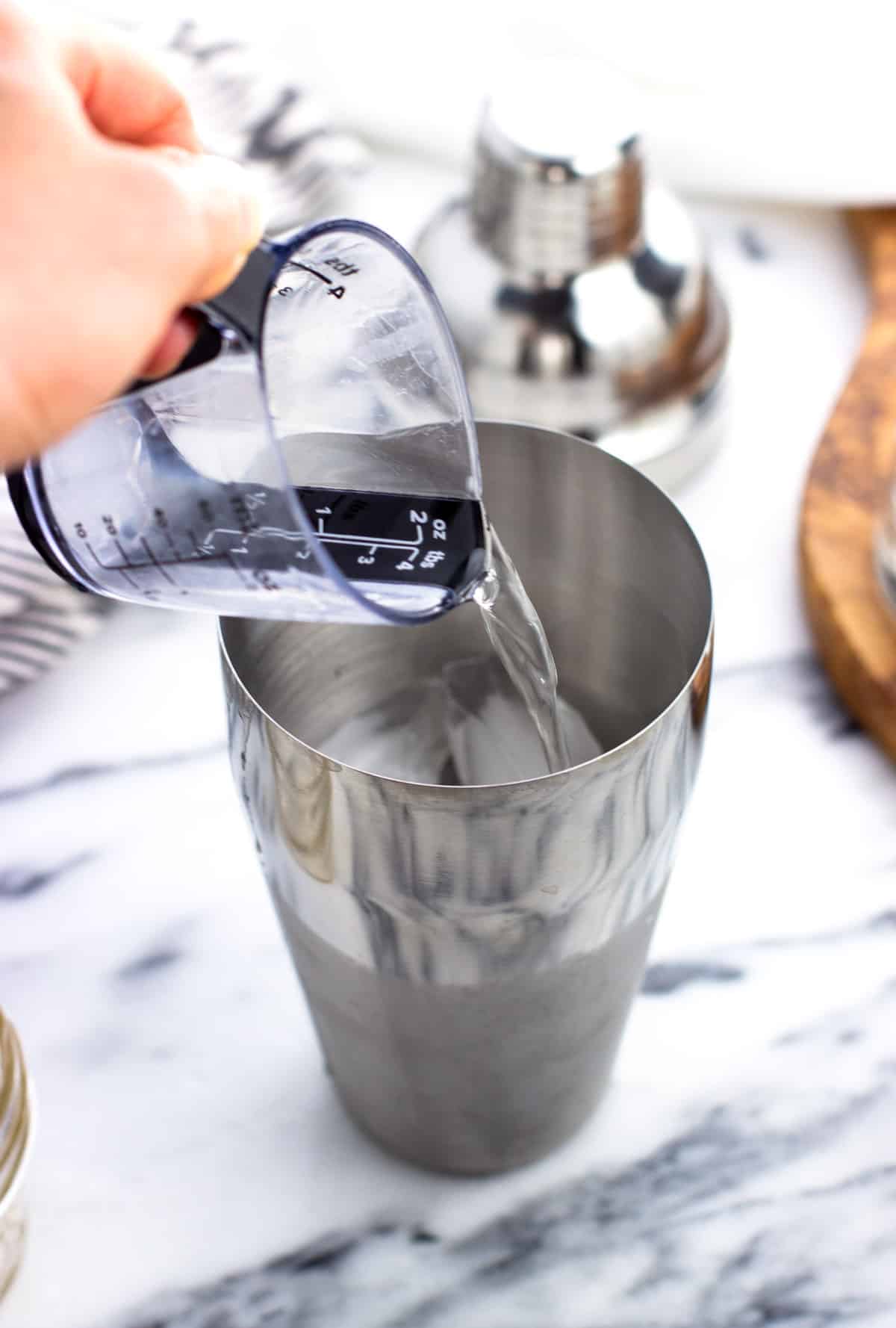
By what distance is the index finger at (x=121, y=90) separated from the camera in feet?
1.53

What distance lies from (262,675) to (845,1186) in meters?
0.33

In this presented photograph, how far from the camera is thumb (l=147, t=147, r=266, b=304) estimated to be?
425mm

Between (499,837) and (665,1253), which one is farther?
(665,1253)

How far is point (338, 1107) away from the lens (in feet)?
2.36

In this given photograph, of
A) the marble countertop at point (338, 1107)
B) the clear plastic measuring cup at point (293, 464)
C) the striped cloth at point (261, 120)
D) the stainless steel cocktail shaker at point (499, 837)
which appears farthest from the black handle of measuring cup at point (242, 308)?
the striped cloth at point (261, 120)

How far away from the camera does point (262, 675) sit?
646mm

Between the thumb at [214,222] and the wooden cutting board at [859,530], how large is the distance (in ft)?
1.60

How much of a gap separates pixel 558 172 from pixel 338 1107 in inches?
19.5

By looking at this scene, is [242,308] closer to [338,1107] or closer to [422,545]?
[422,545]

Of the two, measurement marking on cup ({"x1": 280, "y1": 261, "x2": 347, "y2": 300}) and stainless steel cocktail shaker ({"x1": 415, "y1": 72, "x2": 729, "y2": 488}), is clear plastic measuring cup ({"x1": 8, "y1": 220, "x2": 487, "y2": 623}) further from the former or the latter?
stainless steel cocktail shaker ({"x1": 415, "y1": 72, "x2": 729, "y2": 488})

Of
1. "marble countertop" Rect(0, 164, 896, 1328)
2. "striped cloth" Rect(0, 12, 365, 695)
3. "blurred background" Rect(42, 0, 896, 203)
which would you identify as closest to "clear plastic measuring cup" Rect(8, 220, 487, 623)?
"marble countertop" Rect(0, 164, 896, 1328)

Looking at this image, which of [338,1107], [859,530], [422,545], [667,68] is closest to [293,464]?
[422,545]

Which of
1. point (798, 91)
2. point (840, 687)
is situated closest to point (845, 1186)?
point (840, 687)

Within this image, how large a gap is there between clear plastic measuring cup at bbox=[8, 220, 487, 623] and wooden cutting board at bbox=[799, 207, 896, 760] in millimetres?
326
